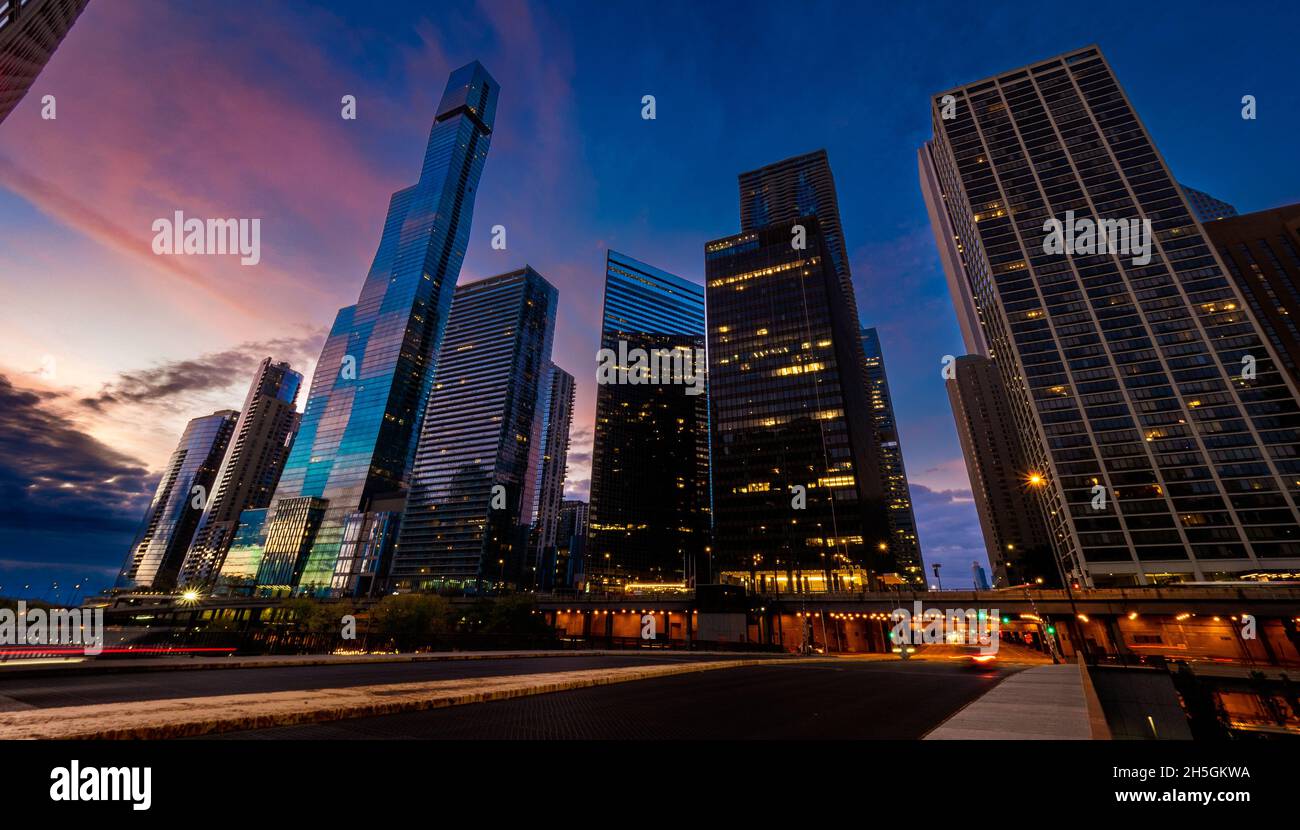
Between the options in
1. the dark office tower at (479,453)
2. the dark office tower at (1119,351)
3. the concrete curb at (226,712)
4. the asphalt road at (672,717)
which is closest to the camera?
the concrete curb at (226,712)

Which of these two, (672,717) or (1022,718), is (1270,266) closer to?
(1022,718)

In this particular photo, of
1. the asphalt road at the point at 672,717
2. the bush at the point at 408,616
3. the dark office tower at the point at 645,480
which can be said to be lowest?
the bush at the point at 408,616

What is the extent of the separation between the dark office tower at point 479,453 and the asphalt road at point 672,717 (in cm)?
15547

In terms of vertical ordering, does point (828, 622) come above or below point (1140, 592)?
below

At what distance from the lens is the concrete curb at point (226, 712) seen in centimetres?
367

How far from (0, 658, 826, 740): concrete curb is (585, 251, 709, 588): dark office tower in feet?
483

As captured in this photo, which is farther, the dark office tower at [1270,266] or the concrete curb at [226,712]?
the dark office tower at [1270,266]

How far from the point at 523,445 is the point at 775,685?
17908 cm

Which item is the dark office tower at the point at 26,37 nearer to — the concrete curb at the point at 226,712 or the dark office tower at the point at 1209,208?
the concrete curb at the point at 226,712

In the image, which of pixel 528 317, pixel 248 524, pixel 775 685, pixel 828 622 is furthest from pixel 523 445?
pixel 775 685

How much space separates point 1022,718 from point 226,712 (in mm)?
10406

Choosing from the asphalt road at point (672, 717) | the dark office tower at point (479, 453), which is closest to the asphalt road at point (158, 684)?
the asphalt road at point (672, 717)
